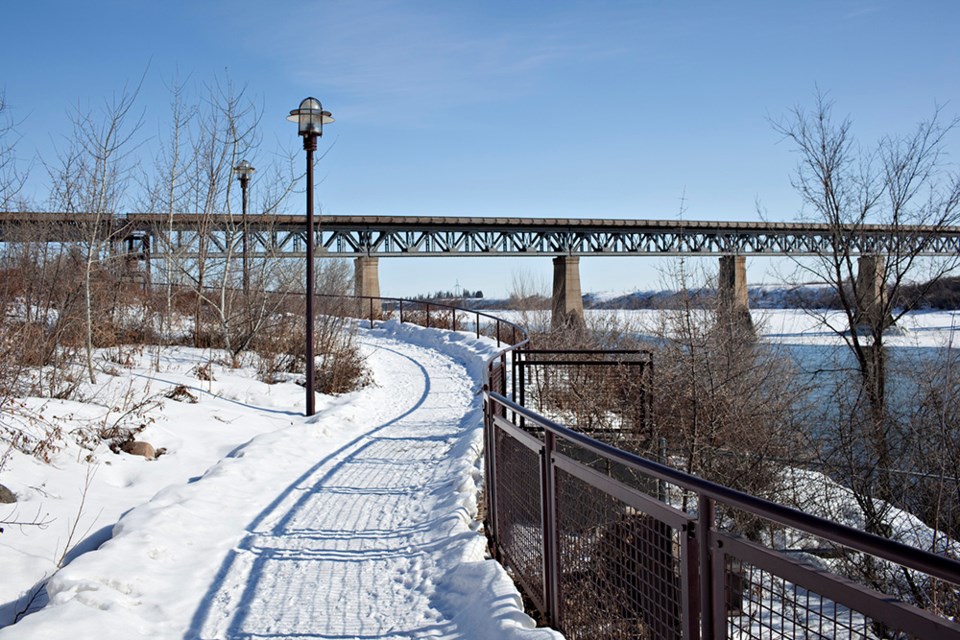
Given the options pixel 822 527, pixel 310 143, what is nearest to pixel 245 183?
pixel 310 143

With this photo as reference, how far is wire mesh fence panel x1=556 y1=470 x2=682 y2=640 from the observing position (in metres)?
4.15

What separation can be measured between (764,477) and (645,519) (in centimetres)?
1013

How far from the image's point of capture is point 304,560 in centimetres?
642

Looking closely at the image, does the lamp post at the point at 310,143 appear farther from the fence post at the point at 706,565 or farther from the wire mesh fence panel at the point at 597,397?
the fence post at the point at 706,565

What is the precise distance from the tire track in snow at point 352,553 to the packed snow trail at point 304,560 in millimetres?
16

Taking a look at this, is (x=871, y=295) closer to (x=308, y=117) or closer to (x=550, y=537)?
(x=308, y=117)

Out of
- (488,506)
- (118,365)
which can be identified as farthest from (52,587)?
(118,365)

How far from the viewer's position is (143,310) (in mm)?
17266

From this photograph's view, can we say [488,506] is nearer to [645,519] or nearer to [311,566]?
[311,566]

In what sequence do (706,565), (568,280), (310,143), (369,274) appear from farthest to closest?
(568,280), (369,274), (310,143), (706,565)

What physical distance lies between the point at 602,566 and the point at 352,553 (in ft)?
9.26

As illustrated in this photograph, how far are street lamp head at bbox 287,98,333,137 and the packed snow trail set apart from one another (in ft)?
18.3

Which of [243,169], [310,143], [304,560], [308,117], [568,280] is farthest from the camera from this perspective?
[568,280]

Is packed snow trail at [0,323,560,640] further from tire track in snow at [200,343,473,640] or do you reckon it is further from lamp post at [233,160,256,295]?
lamp post at [233,160,256,295]
